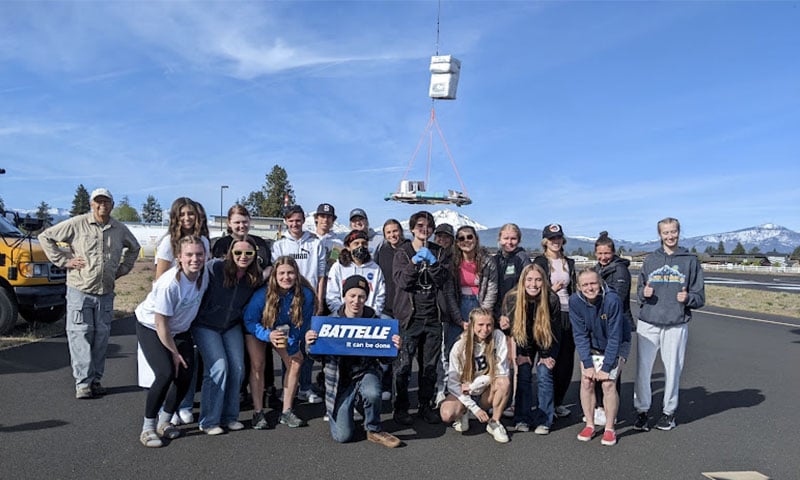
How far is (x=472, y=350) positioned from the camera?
495 centimetres

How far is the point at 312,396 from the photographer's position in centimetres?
572

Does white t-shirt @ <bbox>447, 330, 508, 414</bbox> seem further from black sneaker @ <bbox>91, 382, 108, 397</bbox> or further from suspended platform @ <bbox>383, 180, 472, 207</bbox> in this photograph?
suspended platform @ <bbox>383, 180, 472, 207</bbox>

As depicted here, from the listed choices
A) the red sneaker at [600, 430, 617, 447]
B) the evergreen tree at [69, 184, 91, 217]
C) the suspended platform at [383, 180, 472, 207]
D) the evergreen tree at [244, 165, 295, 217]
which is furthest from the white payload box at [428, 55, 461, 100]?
the evergreen tree at [69, 184, 91, 217]

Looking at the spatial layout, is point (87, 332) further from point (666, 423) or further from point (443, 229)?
point (666, 423)

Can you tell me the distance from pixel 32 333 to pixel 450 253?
298 inches

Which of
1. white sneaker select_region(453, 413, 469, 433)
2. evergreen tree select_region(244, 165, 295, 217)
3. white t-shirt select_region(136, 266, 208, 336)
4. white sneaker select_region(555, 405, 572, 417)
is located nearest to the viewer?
white t-shirt select_region(136, 266, 208, 336)

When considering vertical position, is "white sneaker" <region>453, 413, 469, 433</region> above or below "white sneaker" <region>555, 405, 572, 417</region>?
above

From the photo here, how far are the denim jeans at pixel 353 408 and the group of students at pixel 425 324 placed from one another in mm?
10

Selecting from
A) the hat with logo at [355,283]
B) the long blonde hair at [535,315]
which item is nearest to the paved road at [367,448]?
the long blonde hair at [535,315]

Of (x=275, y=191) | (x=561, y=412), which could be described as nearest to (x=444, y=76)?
(x=561, y=412)

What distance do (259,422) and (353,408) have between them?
876mm

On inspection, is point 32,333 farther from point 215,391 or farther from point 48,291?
point 215,391

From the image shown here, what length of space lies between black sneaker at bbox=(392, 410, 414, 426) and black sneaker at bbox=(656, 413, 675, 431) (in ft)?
7.79

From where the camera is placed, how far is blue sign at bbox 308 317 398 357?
4.68 m
